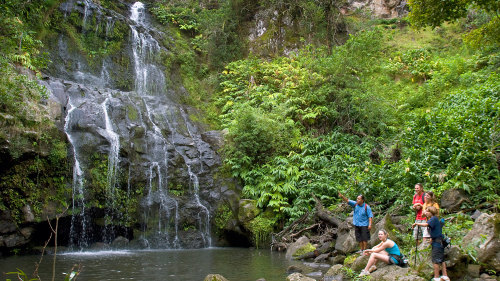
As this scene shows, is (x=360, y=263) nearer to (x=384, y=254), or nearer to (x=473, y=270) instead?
(x=384, y=254)

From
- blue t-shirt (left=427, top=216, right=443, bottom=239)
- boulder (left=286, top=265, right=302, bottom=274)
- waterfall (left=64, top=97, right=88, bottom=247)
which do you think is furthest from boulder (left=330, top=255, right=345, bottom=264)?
waterfall (left=64, top=97, right=88, bottom=247)

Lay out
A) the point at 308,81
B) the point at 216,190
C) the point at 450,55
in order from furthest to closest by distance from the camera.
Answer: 1. the point at 450,55
2. the point at 308,81
3. the point at 216,190

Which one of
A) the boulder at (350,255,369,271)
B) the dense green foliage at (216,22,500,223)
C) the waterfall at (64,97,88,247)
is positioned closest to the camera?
the boulder at (350,255,369,271)

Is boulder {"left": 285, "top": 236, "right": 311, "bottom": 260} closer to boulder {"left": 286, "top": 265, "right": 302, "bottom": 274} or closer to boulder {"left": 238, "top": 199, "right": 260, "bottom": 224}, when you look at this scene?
boulder {"left": 286, "top": 265, "right": 302, "bottom": 274}

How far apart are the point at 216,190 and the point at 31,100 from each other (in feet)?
23.4

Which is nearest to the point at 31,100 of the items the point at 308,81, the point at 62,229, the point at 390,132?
the point at 62,229

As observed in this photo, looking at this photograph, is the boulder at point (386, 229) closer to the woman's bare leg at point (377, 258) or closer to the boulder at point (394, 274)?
the woman's bare leg at point (377, 258)

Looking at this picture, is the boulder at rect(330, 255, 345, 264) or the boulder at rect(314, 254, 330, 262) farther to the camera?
the boulder at rect(314, 254, 330, 262)

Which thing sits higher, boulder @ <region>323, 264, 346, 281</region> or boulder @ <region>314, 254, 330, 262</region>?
boulder @ <region>323, 264, 346, 281</region>

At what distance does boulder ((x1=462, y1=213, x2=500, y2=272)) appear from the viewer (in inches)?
220

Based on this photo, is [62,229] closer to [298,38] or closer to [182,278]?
[182,278]

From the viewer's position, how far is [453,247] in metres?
5.95

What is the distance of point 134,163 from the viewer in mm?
13312

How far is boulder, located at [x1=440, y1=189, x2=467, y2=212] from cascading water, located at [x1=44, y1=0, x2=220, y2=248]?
8083 mm
